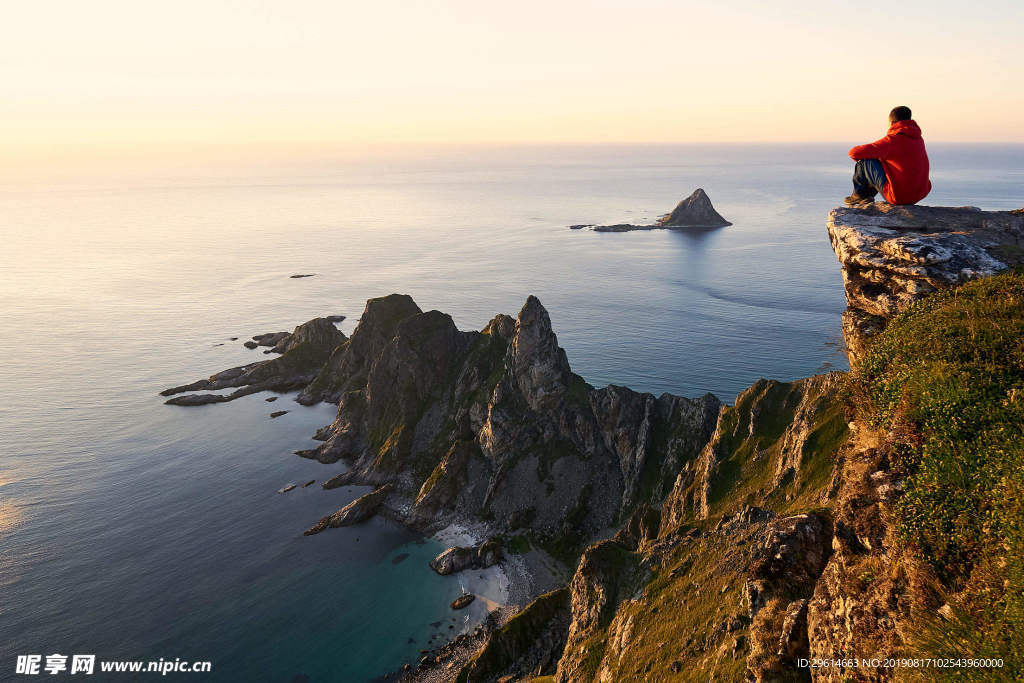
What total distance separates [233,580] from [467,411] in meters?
47.7

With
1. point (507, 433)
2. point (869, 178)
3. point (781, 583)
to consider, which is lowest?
point (507, 433)

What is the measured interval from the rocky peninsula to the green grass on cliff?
0.06 metres

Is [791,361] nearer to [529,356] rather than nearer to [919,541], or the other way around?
[529,356]

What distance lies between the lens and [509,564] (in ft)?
244

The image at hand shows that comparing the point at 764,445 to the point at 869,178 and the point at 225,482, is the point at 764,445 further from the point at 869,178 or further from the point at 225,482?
the point at 225,482

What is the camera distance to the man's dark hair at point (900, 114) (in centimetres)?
1876

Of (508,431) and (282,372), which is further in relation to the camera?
(282,372)

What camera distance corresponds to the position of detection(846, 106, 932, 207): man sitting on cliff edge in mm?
18531

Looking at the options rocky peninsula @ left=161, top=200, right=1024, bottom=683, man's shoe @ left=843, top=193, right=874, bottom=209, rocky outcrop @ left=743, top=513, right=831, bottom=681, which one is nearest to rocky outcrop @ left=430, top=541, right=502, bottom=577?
rocky peninsula @ left=161, top=200, right=1024, bottom=683

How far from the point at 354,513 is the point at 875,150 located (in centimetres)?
8650

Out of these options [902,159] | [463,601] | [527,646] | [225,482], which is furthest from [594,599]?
[225,482]

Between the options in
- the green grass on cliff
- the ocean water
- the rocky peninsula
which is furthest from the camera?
the ocean water

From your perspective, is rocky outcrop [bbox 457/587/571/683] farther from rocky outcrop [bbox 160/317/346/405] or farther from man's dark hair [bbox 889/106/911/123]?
rocky outcrop [bbox 160/317/346/405]

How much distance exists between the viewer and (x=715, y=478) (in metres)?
58.9
